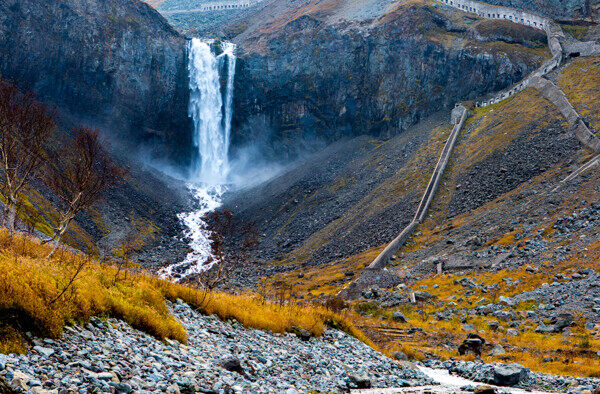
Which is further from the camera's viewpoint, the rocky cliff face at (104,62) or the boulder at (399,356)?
the rocky cliff face at (104,62)

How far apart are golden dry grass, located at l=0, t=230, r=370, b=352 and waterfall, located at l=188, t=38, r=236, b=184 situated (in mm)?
77378

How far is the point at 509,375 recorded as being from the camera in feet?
47.2

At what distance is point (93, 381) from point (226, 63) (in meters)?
94.7

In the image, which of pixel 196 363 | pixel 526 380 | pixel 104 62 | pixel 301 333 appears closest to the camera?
pixel 196 363

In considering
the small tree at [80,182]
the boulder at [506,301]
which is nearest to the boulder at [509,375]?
the boulder at [506,301]

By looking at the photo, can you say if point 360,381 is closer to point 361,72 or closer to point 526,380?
point 526,380

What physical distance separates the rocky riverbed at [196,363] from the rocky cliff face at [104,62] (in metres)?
76.9

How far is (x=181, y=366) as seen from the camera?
7.54 m

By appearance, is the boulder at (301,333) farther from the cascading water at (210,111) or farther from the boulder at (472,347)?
the cascading water at (210,111)

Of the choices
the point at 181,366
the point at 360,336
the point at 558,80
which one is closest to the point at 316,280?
the point at 360,336

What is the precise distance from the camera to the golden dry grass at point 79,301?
6461 millimetres

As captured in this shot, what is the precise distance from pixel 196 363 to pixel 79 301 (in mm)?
2520

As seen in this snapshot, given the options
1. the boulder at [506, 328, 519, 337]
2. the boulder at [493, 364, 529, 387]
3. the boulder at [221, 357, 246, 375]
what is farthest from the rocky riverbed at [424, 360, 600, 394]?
the boulder at [221, 357, 246, 375]

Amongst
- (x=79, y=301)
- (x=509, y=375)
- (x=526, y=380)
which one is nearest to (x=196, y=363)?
(x=79, y=301)
